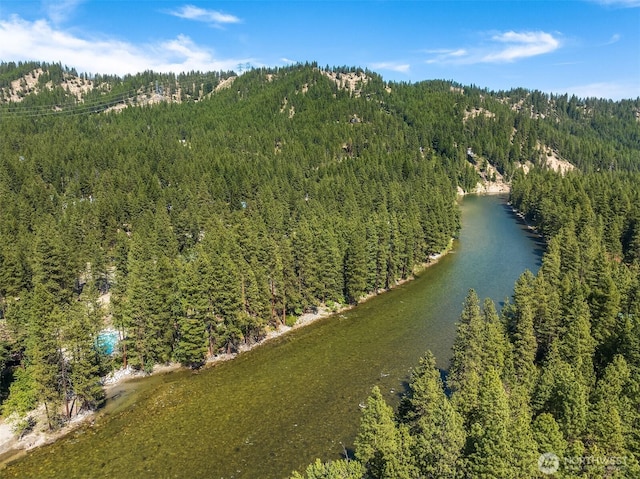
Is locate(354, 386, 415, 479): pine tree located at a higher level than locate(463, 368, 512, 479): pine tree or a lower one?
lower

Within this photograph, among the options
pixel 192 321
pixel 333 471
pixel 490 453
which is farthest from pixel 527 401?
pixel 192 321

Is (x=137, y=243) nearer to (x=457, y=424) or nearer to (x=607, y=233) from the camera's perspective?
(x=457, y=424)

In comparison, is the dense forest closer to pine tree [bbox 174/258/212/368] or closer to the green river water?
pine tree [bbox 174/258/212/368]

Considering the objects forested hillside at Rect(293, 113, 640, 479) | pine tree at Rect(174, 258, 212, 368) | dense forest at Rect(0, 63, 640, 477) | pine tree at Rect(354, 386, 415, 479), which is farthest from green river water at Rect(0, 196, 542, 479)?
pine tree at Rect(354, 386, 415, 479)

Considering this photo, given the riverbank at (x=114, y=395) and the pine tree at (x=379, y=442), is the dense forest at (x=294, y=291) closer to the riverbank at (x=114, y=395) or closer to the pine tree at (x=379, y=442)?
the pine tree at (x=379, y=442)

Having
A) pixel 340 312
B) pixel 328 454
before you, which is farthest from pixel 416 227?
pixel 328 454

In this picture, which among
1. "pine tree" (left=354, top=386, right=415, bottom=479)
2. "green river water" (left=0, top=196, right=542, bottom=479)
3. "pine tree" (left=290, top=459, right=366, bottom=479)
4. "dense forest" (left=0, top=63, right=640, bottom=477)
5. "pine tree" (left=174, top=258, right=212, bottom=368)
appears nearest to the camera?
"pine tree" (left=290, top=459, right=366, bottom=479)
